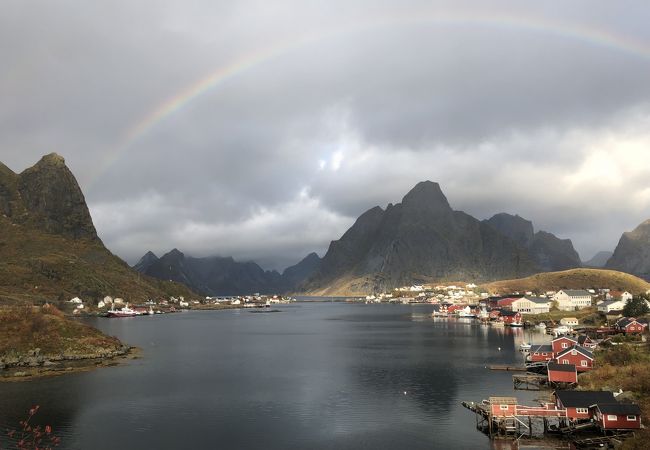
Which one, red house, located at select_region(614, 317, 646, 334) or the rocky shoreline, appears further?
red house, located at select_region(614, 317, 646, 334)

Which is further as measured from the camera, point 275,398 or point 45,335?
point 45,335

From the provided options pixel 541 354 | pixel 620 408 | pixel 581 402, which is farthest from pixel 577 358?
pixel 620 408

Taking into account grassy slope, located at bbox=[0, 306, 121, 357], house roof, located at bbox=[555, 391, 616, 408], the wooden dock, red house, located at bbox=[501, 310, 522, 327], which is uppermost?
grassy slope, located at bbox=[0, 306, 121, 357]

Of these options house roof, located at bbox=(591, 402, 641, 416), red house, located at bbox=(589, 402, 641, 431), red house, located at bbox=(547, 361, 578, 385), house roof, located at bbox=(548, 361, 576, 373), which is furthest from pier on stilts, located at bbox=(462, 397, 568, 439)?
house roof, located at bbox=(548, 361, 576, 373)

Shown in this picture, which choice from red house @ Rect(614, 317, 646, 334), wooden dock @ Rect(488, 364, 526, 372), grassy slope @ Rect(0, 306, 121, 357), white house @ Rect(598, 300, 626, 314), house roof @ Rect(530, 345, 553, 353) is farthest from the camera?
white house @ Rect(598, 300, 626, 314)

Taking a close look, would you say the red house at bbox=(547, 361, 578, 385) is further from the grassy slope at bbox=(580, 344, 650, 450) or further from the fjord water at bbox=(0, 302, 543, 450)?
the fjord water at bbox=(0, 302, 543, 450)

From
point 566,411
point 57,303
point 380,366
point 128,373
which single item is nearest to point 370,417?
point 566,411

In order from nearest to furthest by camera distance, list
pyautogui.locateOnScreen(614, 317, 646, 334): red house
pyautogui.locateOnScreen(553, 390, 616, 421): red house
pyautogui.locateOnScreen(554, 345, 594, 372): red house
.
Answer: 1. pyautogui.locateOnScreen(553, 390, 616, 421): red house
2. pyautogui.locateOnScreen(554, 345, 594, 372): red house
3. pyautogui.locateOnScreen(614, 317, 646, 334): red house

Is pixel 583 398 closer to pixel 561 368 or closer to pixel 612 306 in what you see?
pixel 561 368
